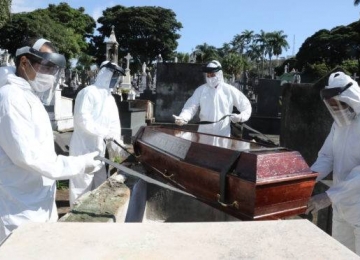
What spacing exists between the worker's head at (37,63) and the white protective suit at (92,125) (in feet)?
6.95

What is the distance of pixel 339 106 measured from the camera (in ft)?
8.86

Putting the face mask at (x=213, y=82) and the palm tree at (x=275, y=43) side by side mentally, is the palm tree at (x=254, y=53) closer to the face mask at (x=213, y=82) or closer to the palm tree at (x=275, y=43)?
the palm tree at (x=275, y=43)

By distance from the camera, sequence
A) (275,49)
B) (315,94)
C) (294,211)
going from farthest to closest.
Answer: (275,49) < (315,94) < (294,211)

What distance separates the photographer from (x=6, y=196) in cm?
226

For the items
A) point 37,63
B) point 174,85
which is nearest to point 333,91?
point 37,63

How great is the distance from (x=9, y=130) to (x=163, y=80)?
334 inches

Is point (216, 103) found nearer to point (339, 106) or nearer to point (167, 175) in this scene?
point (167, 175)

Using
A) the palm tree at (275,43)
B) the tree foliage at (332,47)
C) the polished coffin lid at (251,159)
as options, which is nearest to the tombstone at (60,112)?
the polished coffin lid at (251,159)

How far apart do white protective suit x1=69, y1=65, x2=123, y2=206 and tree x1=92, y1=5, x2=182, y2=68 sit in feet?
164

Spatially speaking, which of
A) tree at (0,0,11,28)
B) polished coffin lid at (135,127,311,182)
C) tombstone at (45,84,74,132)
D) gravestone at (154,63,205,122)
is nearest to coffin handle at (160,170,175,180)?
polished coffin lid at (135,127,311,182)

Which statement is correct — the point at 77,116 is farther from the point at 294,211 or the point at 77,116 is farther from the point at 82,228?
the point at 82,228

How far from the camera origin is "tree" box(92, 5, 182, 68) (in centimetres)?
5384

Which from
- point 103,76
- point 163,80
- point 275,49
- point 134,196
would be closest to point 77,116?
point 103,76

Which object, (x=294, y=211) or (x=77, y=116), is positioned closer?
(x=294, y=211)
